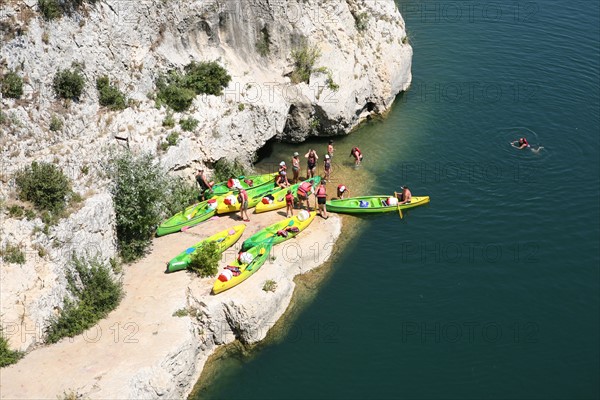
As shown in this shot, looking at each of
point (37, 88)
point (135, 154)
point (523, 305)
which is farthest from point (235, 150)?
point (523, 305)

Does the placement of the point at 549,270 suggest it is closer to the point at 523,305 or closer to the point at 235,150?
the point at 523,305

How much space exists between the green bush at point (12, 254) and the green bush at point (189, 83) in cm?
1134

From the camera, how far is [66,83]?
99.8 feet

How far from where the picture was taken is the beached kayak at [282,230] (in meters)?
31.5

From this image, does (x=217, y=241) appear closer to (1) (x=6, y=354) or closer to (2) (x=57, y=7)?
(1) (x=6, y=354)

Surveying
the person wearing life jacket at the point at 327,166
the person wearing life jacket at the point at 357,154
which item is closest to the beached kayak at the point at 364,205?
the person wearing life jacket at the point at 327,166

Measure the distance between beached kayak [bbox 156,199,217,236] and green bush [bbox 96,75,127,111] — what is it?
6313mm

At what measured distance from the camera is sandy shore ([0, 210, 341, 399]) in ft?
78.5

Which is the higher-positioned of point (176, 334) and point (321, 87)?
point (321, 87)

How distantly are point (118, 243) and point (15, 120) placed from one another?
7.35 meters

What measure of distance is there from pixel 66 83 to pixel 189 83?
23.0 feet

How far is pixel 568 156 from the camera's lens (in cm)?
3825

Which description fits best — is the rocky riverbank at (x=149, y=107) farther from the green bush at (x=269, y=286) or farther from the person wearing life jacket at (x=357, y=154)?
the person wearing life jacket at (x=357, y=154)

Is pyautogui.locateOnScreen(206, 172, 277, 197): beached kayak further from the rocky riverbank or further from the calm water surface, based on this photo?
the calm water surface
